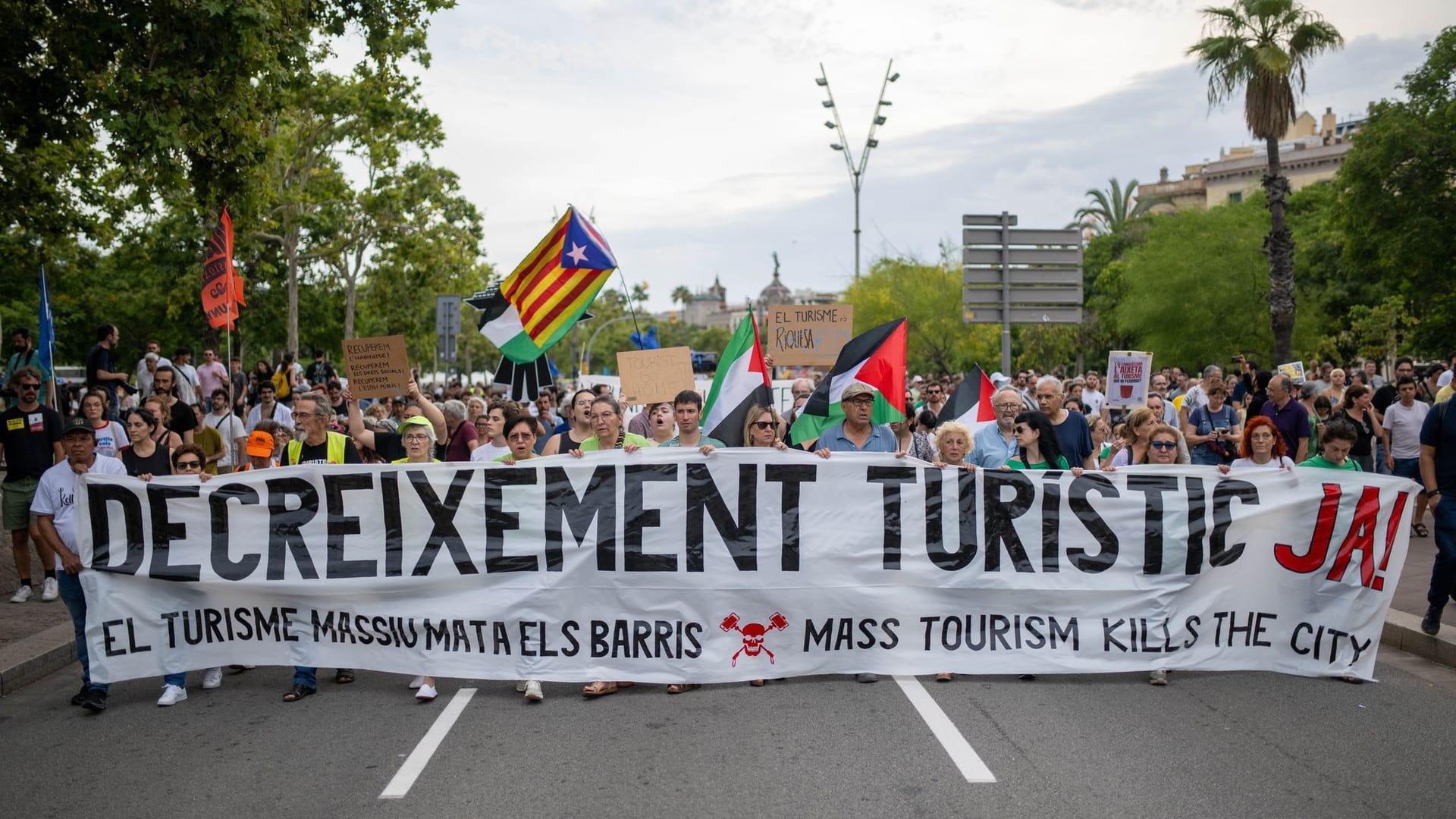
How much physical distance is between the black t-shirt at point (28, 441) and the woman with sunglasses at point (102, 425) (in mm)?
297

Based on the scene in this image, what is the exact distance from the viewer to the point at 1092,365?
6988cm

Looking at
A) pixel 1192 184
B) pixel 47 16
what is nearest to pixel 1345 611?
pixel 47 16

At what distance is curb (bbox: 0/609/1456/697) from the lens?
746 cm

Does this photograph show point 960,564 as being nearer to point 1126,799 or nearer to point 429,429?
point 1126,799

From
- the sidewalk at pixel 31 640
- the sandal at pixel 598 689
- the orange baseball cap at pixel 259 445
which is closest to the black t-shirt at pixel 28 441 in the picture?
the sidewalk at pixel 31 640

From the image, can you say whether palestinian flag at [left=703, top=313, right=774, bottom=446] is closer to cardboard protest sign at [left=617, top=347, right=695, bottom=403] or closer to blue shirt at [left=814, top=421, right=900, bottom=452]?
cardboard protest sign at [left=617, top=347, right=695, bottom=403]

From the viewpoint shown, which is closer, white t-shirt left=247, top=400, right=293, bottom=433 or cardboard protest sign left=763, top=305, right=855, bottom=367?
cardboard protest sign left=763, top=305, right=855, bottom=367

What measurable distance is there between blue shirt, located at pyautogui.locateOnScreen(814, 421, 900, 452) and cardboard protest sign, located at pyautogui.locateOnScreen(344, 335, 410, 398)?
138 inches

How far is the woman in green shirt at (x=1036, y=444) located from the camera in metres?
7.90

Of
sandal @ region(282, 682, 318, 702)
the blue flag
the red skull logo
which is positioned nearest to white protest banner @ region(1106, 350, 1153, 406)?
the red skull logo

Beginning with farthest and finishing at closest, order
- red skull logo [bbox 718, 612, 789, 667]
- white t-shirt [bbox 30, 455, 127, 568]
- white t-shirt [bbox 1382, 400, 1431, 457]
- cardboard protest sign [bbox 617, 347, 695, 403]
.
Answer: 1. white t-shirt [bbox 1382, 400, 1431, 457]
2. cardboard protest sign [bbox 617, 347, 695, 403]
3. white t-shirt [bbox 30, 455, 127, 568]
4. red skull logo [bbox 718, 612, 789, 667]

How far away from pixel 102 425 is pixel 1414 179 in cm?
3085

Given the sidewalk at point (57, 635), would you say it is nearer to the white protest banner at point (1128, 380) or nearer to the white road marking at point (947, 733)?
the white road marking at point (947, 733)

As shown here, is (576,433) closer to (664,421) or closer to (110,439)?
(664,421)
